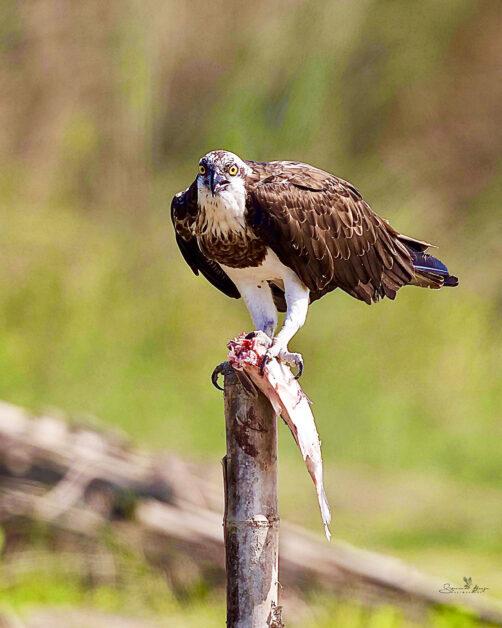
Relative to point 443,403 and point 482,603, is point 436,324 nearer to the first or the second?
point 443,403

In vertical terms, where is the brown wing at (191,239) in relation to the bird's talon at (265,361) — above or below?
above

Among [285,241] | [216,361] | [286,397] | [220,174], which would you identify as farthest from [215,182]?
[216,361]

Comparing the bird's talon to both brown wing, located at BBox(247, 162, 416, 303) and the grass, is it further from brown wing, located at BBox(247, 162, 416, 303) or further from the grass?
the grass

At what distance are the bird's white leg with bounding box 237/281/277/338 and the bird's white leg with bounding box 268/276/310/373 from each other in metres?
0.11

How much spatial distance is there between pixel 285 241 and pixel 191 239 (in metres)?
0.27

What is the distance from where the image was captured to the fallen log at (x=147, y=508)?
372 cm

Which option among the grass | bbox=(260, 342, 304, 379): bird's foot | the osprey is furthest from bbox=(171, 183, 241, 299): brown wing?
the grass

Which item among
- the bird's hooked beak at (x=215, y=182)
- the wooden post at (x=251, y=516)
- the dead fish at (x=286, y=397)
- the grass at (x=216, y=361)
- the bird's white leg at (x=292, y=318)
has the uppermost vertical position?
the grass at (x=216, y=361)

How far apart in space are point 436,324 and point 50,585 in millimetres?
2292

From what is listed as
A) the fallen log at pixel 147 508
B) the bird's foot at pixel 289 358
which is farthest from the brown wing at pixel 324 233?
the fallen log at pixel 147 508

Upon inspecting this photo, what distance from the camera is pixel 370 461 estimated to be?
524 cm

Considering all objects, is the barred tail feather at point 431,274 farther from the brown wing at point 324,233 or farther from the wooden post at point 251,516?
the wooden post at point 251,516

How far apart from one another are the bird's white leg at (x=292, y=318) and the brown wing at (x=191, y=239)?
21 cm

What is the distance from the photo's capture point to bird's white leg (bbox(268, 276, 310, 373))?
2.48 m
